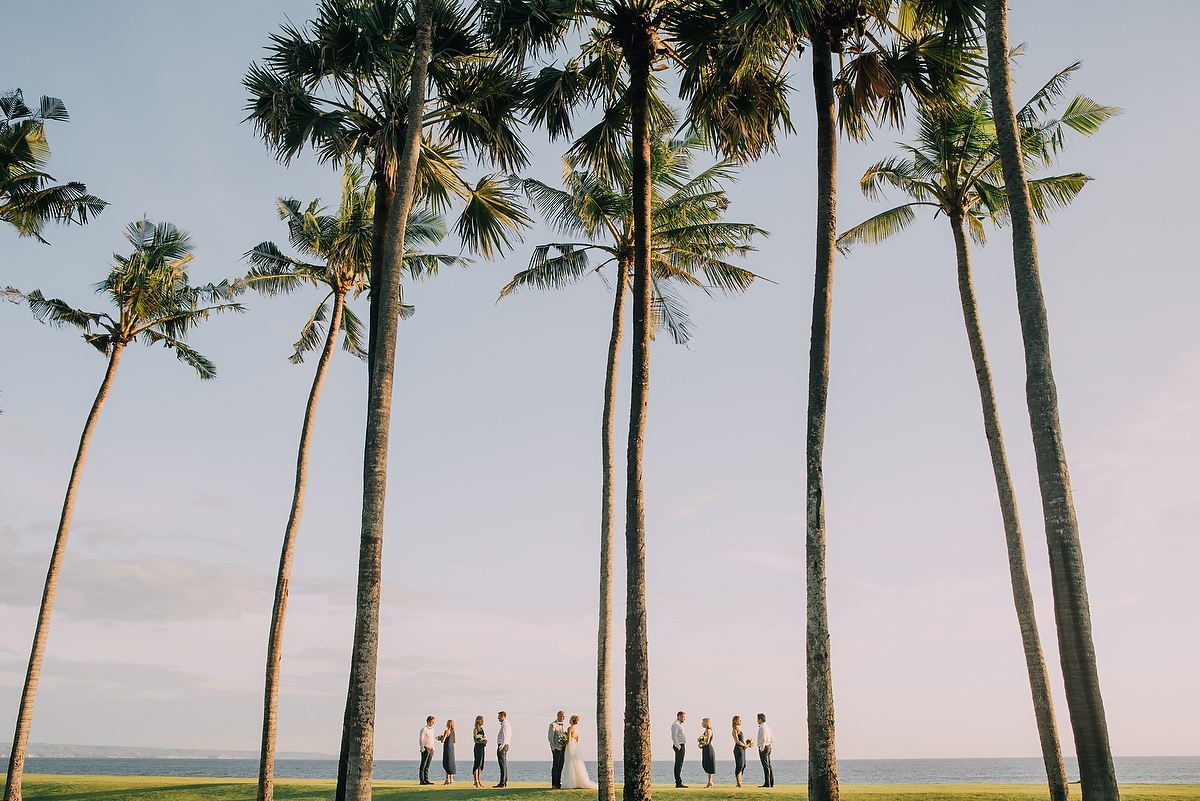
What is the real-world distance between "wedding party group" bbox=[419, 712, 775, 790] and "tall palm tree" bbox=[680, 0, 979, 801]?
10.2 metres

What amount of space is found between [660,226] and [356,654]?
1368 cm

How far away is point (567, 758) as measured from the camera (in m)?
20.3

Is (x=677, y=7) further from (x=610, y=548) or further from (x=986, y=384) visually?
(x=610, y=548)

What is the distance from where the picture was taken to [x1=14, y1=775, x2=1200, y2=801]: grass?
52.5 feet

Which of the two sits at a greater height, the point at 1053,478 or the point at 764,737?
the point at 1053,478

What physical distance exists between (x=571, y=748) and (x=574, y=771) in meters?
0.53

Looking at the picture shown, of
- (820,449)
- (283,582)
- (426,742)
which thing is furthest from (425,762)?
(820,449)

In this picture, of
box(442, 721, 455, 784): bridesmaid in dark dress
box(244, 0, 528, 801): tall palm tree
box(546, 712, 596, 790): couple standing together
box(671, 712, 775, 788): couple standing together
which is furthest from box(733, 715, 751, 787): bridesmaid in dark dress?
box(244, 0, 528, 801): tall palm tree

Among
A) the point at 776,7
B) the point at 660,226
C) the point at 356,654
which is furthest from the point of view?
the point at 660,226

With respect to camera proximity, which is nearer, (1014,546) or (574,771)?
(1014,546)

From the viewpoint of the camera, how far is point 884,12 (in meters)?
13.5

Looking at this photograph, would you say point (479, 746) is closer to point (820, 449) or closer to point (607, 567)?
point (607, 567)

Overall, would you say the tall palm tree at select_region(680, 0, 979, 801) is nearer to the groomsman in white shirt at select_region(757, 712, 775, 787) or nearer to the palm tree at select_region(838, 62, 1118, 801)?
the palm tree at select_region(838, 62, 1118, 801)

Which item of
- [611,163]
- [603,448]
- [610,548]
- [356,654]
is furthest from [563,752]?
[611,163]
